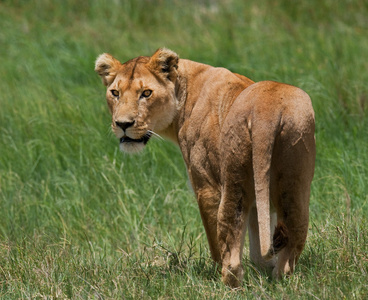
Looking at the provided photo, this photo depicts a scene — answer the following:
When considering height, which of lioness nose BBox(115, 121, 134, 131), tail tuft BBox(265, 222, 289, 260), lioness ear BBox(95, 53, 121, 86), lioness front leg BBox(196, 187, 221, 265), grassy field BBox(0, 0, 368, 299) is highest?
lioness ear BBox(95, 53, 121, 86)

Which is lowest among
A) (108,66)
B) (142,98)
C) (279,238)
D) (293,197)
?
Result: (279,238)

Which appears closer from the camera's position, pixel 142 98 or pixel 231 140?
pixel 231 140

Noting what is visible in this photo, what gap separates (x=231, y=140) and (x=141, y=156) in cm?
245

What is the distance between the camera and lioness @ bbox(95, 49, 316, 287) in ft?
10.7

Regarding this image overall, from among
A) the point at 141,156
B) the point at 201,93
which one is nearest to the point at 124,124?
the point at 201,93

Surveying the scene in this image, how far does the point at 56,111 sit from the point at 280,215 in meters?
3.81

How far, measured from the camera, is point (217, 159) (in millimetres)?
3777

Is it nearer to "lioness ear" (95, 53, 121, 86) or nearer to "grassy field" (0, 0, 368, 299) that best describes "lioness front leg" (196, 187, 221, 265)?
"grassy field" (0, 0, 368, 299)

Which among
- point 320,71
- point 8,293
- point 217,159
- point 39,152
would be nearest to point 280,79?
point 320,71

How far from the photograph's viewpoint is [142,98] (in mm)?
4148

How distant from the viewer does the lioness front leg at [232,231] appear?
3492mm

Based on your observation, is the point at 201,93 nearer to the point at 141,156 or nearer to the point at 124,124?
the point at 124,124

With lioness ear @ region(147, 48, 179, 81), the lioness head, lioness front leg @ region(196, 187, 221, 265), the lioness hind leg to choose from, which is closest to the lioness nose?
the lioness head

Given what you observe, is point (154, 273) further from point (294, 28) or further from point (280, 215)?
point (294, 28)
